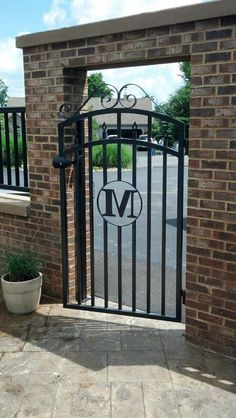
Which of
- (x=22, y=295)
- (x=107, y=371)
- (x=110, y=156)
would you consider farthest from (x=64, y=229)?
(x=110, y=156)

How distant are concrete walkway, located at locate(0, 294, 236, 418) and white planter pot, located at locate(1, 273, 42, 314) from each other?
109 millimetres

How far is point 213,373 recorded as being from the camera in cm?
311

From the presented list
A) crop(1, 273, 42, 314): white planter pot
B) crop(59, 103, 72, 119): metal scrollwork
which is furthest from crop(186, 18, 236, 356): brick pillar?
crop(1, 273, 42, 314): white planter pot

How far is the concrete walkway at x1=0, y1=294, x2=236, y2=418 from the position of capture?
8.99ft

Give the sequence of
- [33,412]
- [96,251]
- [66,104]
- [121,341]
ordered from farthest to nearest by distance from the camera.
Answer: [96,251] < [66,104] < [121,341] < [33,412]

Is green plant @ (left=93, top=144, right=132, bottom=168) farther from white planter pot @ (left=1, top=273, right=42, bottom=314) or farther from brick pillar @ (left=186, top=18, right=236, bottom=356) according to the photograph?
brick pillar @ (left=186, top=18, right=236, bottom=356)

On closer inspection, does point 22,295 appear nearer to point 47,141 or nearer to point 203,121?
point 47,141

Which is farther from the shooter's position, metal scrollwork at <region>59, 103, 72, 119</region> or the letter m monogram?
metal scrollwork at <region>59, 103, 72, 119</region>

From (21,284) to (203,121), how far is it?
7.14 feet

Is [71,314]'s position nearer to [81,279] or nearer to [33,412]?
[81,279]

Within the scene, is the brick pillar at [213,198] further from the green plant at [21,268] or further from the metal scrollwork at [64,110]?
the green plant at [21,268]

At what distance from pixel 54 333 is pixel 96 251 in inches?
107

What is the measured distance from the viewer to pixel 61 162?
380 cm

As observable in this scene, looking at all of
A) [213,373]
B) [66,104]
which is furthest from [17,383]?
[66,104]
